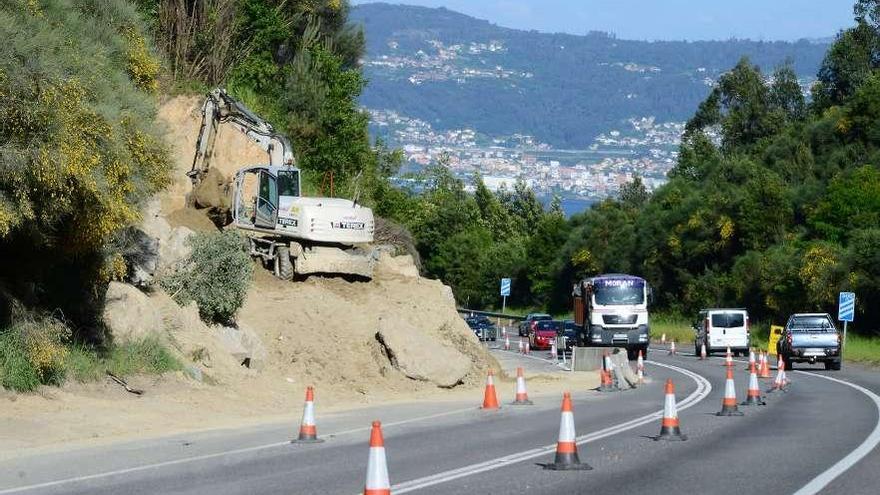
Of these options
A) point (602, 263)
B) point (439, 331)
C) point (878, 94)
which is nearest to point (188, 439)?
point (439, 331)

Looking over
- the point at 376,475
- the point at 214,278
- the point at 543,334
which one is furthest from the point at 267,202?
the point at 543,334

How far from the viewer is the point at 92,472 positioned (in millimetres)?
15422

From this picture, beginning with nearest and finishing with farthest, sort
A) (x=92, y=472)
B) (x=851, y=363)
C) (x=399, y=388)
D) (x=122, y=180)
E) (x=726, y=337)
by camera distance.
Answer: (x=92, y=472) < (x=122, y=180) < (x=399, y=388) < (x=851, y=363) < (x=726, y=337)

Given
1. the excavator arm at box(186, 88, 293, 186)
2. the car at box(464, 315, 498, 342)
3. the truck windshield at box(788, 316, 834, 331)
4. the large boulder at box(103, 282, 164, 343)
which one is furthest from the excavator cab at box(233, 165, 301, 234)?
the car at box(464, 315, 498, 342)

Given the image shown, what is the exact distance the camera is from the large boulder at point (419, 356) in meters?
32.0

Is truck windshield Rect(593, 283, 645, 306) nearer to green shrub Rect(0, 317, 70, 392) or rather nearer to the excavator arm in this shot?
the excavator arm

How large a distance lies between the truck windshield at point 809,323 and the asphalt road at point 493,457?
795 inches

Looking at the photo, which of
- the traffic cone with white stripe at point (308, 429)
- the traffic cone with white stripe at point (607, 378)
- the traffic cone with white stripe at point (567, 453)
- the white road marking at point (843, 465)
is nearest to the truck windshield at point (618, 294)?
the traffic cone with white stripe at point (607, 378)

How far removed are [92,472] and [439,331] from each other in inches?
813

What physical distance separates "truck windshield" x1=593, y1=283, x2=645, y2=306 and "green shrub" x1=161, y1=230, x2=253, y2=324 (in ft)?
77.5

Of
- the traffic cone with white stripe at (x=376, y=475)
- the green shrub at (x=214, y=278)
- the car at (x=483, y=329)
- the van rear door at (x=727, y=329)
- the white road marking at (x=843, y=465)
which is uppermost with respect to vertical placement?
the green shrub at (x=214, y=278)

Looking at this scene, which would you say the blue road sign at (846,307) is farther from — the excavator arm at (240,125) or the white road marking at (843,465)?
the white road marking at (843,465)

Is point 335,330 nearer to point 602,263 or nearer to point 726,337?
point 726,337

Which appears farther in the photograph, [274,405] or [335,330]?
[335,330]
